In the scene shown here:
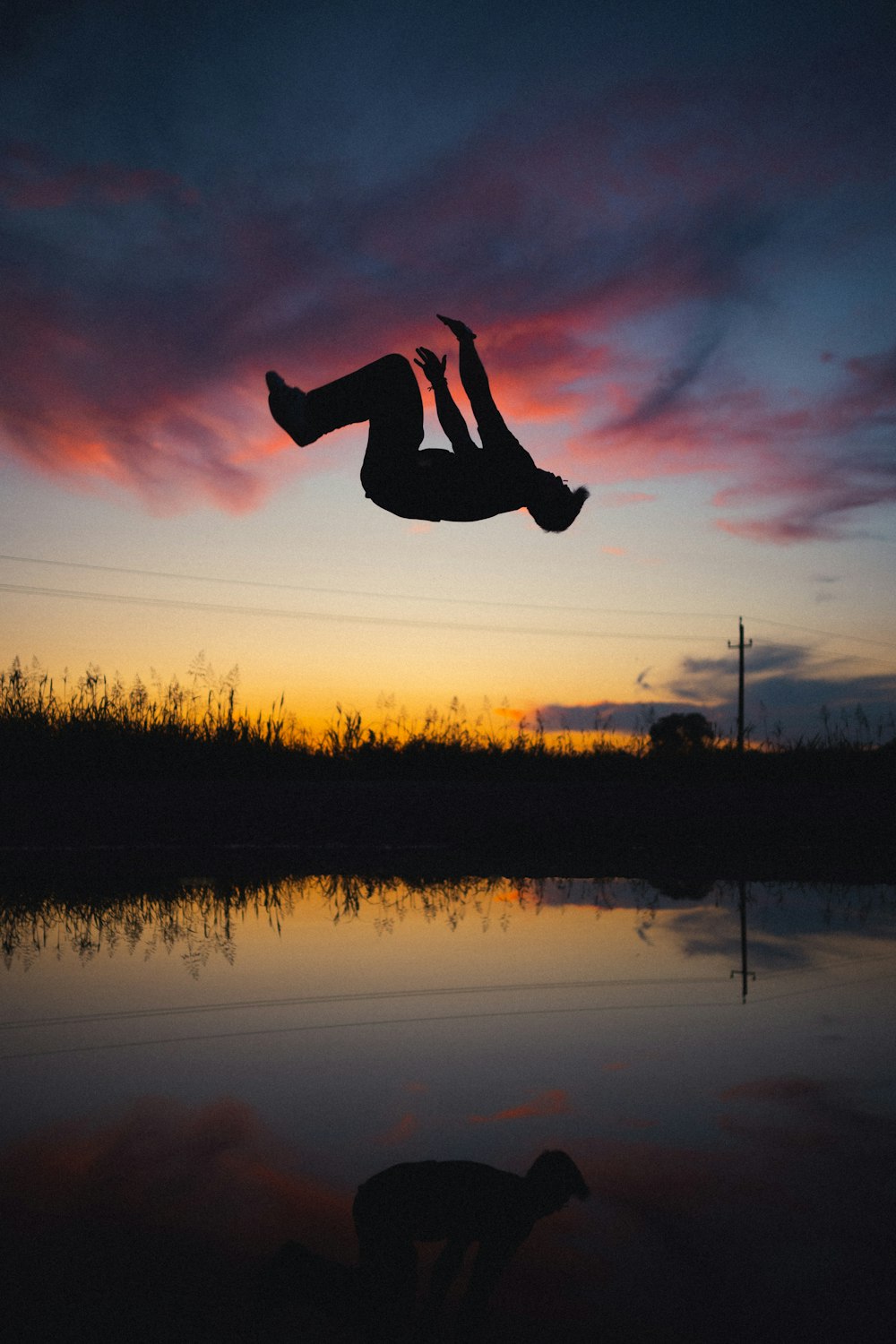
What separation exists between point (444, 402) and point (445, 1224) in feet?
11.2

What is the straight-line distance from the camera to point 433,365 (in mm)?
4500

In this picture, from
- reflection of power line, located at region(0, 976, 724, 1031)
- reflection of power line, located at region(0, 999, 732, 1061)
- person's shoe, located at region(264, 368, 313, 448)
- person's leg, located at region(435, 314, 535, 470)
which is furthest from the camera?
person's shoe, located at region(264, 368, 313, 448)

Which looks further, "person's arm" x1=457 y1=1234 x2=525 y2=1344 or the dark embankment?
the dark embankment

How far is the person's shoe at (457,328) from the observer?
429 cm

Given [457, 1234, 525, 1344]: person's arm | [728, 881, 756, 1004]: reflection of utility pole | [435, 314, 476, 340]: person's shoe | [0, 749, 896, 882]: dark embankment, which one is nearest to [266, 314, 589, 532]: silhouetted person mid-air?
[435, 314, 476, 340]: person's shoe

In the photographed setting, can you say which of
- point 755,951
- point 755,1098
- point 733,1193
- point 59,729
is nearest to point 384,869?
point 755,951

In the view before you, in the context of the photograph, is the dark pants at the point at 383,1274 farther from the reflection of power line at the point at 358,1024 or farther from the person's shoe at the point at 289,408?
the person's shoe at the point at 289,408

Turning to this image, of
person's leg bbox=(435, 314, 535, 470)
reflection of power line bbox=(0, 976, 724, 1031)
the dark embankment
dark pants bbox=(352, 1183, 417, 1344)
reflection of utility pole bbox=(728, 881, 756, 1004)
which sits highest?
person's leg bbox=(435, 314, 535, 470)

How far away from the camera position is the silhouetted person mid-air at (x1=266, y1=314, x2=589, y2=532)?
174 inches

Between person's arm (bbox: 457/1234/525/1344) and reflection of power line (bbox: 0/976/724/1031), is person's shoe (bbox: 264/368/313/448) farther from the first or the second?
person's arm (bbox: 457/1234/525/1344)

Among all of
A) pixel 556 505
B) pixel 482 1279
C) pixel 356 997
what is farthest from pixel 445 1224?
pixel 556 505

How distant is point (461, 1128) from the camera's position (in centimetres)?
269

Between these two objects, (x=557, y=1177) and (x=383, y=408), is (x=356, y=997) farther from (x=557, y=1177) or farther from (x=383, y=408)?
(x=383, y=408)

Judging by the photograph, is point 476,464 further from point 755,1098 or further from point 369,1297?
point 369,1297
